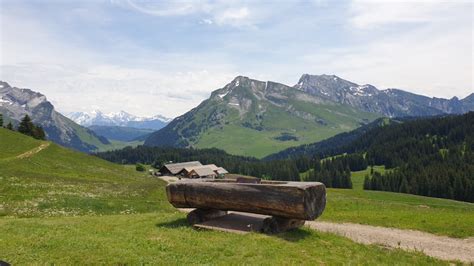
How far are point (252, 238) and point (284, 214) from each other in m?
2.10

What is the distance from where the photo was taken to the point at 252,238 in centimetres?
1775

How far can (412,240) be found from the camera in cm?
2295

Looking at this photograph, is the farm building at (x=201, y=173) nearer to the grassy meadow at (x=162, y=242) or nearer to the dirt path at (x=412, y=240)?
the grassy meadow at (x=162, y=242)

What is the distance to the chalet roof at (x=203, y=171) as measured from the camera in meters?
154

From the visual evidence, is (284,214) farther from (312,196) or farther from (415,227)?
(415,227)

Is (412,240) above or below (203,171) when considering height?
above

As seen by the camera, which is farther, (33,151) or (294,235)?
(33,151)

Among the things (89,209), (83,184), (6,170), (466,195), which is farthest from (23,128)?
(466,195)

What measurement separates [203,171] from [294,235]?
141341 millimetres

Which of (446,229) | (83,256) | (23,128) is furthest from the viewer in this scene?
(23,128)

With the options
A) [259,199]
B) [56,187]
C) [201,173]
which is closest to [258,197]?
[259,199]

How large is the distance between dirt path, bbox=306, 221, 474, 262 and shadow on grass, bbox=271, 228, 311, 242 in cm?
356

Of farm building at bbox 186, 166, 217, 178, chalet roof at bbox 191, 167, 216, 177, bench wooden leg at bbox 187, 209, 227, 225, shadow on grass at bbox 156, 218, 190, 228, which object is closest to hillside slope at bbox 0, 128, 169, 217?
shadow on grass at bbox 156, 218, 190, 228

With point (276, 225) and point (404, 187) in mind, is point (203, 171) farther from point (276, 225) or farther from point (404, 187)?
point (276, 225)
